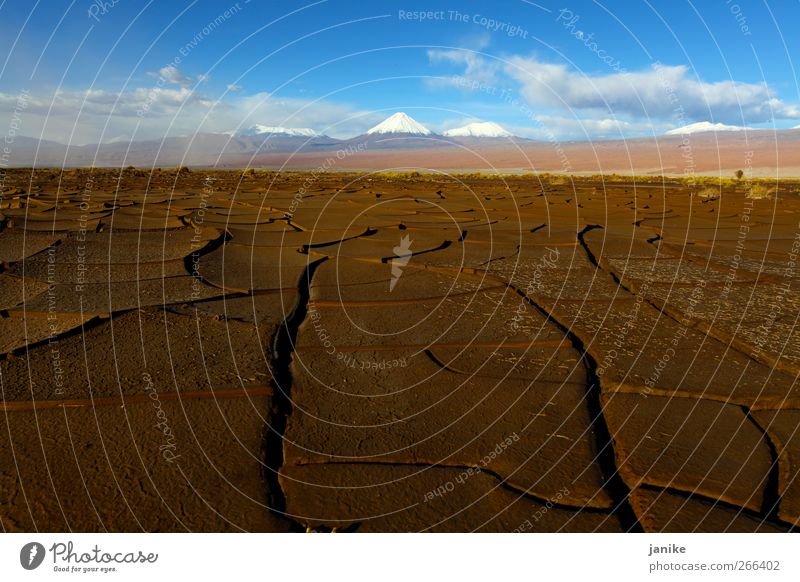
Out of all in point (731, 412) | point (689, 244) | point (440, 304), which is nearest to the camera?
point (731, 412)

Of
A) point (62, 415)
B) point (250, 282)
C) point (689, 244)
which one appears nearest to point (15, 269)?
point (250, 282)

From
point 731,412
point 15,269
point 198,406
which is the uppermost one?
point 15,269

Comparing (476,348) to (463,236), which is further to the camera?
(463,236)

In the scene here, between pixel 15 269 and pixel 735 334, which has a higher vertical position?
pixel 15 269

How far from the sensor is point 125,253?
15.4ft

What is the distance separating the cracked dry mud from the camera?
1.52 m

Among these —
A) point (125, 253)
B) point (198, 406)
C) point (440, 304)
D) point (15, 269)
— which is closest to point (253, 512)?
point (198, 406)

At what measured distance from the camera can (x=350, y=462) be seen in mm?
1714

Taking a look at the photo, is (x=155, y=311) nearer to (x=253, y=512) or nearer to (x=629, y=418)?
(x=253, y=512)

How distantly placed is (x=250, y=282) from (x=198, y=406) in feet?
6.05

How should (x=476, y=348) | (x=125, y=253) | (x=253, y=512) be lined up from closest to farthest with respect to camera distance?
(x=253, y=512), (x=476, y=348), (x=125, y=253)

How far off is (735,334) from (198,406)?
8.63ft

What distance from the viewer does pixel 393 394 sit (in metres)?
2.18

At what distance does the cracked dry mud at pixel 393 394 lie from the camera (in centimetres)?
152
